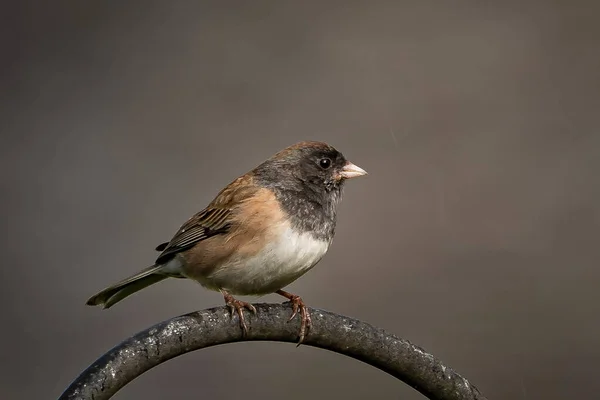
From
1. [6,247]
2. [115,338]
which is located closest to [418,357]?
[115,338]

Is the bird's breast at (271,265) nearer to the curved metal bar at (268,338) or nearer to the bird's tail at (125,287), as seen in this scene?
the bird's tail at (125,287)

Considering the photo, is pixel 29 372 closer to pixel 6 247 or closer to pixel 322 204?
pixel 6 247

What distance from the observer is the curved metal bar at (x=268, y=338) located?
145cm

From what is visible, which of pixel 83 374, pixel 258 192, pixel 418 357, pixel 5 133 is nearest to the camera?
pixel 83 374

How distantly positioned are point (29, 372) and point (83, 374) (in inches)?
87.8

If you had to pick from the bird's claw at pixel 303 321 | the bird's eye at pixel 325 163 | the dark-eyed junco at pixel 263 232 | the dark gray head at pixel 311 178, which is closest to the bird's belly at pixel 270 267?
A: the dark-eyed junco at pixel 263 232

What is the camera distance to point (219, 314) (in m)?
1.72

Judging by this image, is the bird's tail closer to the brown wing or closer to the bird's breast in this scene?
the brown wing

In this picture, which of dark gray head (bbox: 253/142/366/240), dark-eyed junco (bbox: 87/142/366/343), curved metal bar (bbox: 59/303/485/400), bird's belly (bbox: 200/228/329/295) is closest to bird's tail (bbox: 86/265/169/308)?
dark-eyed junco (bbox: 87/142/366/343)

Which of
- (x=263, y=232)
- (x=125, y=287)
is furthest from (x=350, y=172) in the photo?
(x=125, y=287)

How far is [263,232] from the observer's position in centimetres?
248

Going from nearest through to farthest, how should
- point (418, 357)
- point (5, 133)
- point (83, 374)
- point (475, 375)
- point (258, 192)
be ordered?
point (83, 374) → point (418, 357) → point (258, 192) → point (475, 375) → point (5, 133)

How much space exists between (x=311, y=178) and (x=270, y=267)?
1.39 ft

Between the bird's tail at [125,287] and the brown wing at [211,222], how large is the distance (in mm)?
51
